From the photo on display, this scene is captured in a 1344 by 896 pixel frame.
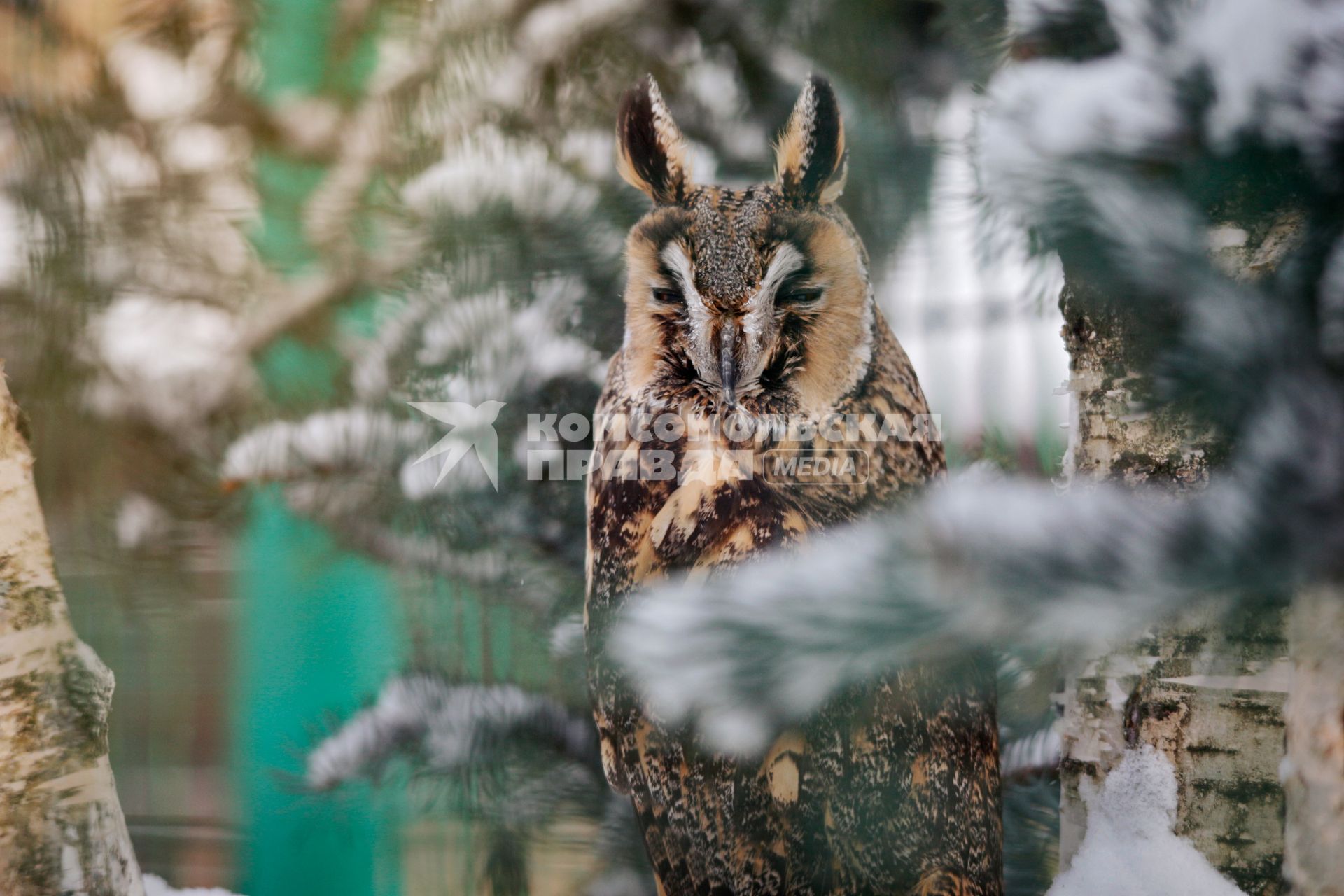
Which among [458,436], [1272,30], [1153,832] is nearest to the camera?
[1272,30]

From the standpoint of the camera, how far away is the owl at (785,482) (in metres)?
0.63

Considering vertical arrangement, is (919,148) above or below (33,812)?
above

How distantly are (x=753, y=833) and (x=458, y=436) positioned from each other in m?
0.44

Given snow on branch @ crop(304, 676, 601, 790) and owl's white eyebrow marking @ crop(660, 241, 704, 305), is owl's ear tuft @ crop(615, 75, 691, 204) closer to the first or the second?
owl's white eyebrow marking @ crop(660, 241, 704, 305)

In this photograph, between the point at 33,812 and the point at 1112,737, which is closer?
the point at 1112,737

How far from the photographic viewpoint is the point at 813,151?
656 millimetres

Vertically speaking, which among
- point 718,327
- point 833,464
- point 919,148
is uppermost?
point 919,148

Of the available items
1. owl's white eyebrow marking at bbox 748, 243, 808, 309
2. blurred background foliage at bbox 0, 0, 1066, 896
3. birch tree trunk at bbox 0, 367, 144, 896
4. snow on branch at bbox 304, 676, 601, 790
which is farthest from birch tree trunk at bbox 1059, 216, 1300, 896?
birch tree trunk at bbox 0, 367, 144, 896

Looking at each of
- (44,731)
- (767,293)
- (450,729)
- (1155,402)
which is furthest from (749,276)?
(44,731)

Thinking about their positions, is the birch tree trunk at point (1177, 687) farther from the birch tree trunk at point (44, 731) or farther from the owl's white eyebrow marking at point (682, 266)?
the birch tree trunk at point (44, 731)

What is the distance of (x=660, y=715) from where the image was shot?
663 millimetres

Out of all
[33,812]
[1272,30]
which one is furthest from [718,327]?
[33,812]

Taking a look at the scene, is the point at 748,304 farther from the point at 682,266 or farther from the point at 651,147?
the point at 651,147

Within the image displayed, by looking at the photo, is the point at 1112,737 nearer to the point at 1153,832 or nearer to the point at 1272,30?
the point at 1153,832
